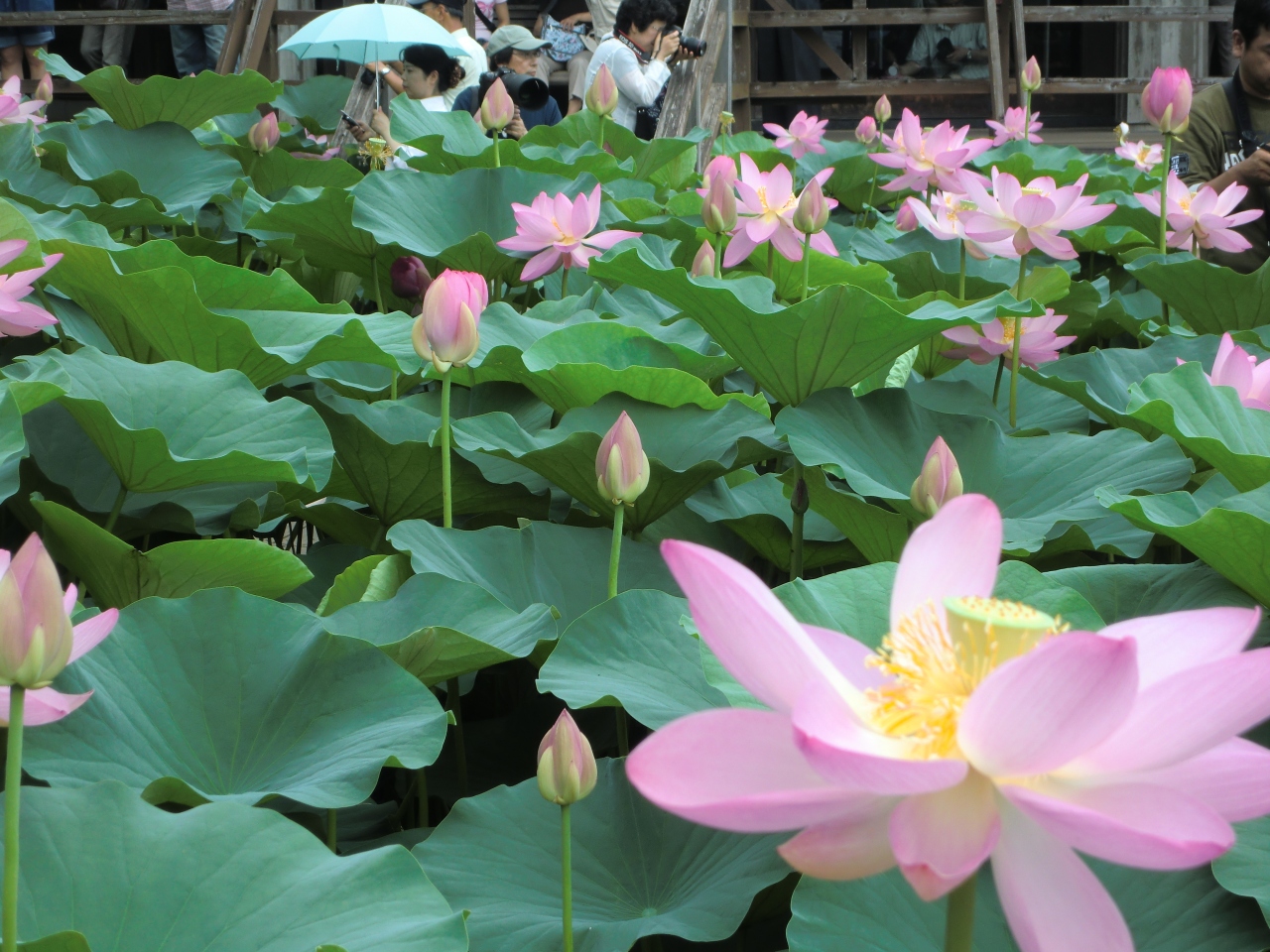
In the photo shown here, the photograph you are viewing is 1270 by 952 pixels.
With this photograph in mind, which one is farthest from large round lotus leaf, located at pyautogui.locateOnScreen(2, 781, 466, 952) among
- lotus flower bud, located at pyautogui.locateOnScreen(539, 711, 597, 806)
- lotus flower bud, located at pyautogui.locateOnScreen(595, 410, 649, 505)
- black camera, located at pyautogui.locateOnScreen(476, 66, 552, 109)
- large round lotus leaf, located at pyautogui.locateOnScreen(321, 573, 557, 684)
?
black camera, located at pyautogui.locateOnScreen(476, 66, 552, 109)

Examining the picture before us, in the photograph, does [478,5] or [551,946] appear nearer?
[551,946]

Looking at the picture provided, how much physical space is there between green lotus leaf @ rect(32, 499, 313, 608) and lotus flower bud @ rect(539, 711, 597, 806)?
1.02 feet

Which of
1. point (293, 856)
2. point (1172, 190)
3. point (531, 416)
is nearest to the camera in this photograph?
point (293, 856)

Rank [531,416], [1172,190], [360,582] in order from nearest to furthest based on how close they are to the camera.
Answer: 1. [360,582]
2. [531,416]
3. [1172,190]

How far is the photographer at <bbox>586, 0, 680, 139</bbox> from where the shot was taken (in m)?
4.04

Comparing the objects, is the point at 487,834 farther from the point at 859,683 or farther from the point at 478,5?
→ the point at 478,5

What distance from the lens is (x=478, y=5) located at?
18.9ft

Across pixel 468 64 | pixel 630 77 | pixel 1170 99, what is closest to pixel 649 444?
pixel 1170 99

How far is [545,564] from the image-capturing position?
3.08ft

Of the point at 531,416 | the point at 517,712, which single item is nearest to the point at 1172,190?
the point at 531,416

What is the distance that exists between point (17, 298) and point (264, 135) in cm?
132

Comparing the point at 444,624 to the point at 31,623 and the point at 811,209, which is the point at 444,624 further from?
the point at 811,209

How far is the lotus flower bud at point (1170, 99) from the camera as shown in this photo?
176 cm

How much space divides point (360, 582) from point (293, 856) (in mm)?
341
